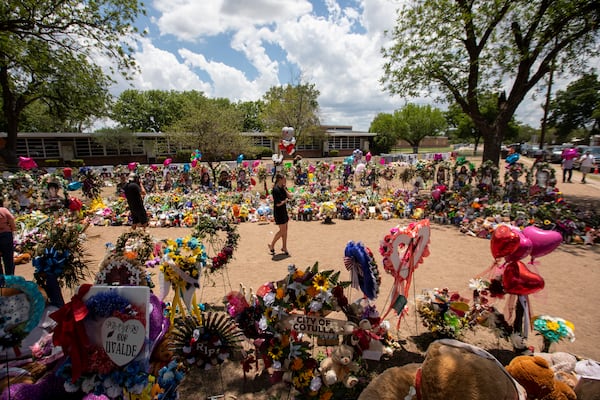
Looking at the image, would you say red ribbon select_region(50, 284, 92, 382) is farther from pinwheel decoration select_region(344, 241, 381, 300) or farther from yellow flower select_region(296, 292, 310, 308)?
pinwheel decoration select_region(344, 241, 381, 300)

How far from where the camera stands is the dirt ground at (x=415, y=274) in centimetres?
313

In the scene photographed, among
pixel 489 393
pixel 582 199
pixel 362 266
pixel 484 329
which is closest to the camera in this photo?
pixel 489 393

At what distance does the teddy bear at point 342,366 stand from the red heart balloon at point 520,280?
1.74m

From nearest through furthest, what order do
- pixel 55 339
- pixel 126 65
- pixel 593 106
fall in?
pixel 55 339 < pixel 126 65 < pixel 593 106

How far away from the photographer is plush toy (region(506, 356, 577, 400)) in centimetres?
225

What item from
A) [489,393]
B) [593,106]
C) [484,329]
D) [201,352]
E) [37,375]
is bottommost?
[484,329]

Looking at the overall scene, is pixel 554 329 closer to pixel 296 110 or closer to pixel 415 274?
pixel 415 274

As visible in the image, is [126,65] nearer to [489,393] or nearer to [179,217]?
[179,217]

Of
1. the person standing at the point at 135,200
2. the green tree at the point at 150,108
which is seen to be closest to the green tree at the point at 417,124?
the green tree at the point at 150,108

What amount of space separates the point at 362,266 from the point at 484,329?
2.05 metres

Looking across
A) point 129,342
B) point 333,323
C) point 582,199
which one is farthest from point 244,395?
point 582,199

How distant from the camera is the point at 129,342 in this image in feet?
6.17

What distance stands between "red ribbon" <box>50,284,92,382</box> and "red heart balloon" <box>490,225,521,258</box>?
3.47 m

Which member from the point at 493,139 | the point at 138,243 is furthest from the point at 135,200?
the point at 493,139
